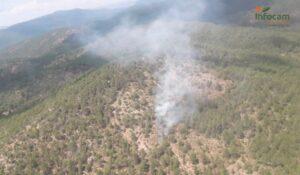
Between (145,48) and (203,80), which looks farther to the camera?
(145,48)

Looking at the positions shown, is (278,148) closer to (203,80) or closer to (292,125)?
(292,125)

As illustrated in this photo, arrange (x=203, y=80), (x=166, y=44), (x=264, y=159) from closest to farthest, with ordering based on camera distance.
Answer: (x=264, y=159), (x=203, y=80), (x=166, y=44)

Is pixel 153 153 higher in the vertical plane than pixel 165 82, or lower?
lower

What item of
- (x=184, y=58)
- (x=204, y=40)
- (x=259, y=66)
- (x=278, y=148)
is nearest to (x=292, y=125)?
(x=278, y=148)

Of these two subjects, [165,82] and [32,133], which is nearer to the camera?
[32,133]

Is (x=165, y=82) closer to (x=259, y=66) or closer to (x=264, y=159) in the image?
(x=259, y=66)

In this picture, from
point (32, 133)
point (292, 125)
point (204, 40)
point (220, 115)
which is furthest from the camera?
point (204, 40)

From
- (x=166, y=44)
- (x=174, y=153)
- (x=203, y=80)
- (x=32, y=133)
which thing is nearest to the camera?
(x=174, y=153)

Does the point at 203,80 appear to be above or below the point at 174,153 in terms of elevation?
above

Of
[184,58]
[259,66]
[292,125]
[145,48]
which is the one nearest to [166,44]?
[145,48]
